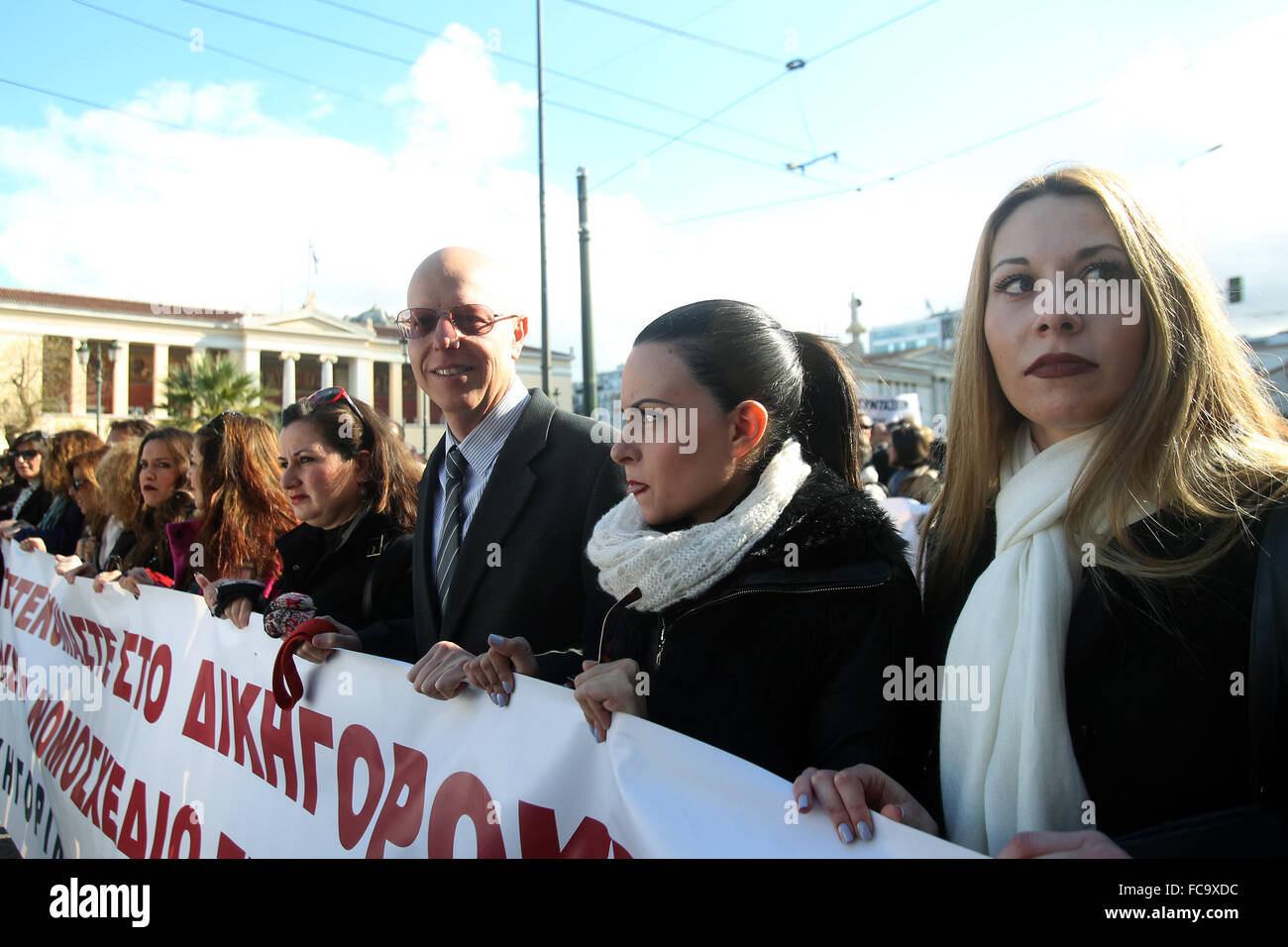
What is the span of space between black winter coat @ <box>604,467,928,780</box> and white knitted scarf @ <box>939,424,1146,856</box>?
0.35ft

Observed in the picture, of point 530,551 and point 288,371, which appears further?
point 288,371

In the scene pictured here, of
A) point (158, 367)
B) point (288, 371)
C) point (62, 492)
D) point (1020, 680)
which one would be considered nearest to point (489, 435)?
point (1020, 680)

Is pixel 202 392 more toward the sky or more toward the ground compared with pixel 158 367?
more toward the ground

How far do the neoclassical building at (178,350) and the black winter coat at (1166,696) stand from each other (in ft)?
134

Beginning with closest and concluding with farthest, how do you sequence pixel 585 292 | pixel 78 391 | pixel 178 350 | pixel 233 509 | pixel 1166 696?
1. pixel 1166 696
2. pixel 233 509
3. pixel 585 292
4. pixel 78 391
5. pixel 178 350

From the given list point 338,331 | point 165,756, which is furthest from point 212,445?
point 338,331

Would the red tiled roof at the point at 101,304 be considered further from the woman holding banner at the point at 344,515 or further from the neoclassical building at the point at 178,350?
the woman holding banner at the point at 344,515

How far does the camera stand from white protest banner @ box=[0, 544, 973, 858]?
1355mm

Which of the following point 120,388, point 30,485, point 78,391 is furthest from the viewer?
point 120,388

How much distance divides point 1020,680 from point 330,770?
1.60 meters

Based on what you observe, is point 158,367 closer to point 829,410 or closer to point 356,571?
point 356,571

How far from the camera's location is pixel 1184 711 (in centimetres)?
114

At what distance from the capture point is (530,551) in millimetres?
2301
